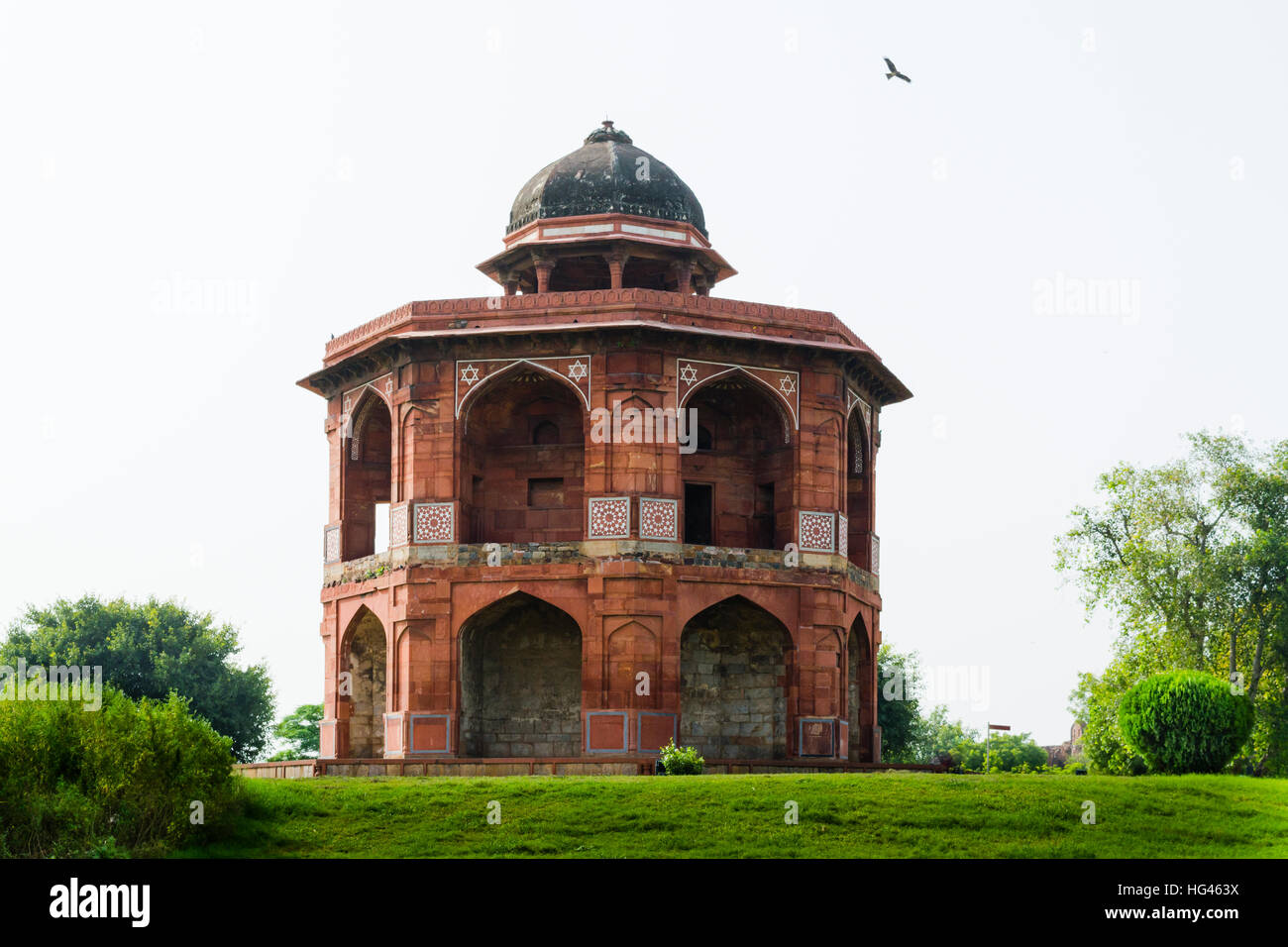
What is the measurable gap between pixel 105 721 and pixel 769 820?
844 cm

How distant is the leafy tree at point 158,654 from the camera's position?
4538cm

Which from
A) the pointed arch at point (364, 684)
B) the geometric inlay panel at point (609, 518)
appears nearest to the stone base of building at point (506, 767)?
the geometric inlay panel at point (609, 518)

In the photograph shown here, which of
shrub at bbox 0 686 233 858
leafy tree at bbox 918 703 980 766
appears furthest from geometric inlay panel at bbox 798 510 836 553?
leafy tree at bbox 918 703 980 766

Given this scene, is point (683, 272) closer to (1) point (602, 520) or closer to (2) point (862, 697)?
(1) point (602, 520)

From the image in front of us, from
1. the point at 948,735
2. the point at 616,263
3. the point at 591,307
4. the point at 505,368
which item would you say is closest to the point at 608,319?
the point at 591,307

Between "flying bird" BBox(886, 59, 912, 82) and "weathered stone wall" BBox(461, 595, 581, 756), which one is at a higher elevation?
"flying bird" BBox(886, 59, 912, 82)

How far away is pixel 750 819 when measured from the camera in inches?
901

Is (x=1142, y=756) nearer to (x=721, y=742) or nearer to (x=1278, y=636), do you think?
(x=721, y=742)

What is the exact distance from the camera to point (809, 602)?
107 feet

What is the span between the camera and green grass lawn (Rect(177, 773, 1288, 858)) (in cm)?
2195

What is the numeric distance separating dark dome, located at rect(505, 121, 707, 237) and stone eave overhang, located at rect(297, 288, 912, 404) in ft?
11.7

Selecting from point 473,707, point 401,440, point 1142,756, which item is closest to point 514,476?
point 401,440

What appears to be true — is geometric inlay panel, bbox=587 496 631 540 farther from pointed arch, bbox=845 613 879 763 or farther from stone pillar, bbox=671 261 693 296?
pointed arch, bbox=845 613 879 763
